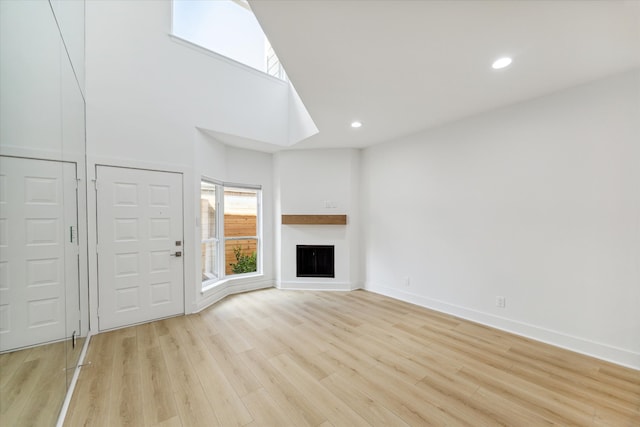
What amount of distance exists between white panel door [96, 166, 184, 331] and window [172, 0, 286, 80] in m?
2.18

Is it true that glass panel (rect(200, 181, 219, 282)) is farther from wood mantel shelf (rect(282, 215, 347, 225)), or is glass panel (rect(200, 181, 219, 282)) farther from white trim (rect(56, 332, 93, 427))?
white trim (rect(56, 332, 93, 427))

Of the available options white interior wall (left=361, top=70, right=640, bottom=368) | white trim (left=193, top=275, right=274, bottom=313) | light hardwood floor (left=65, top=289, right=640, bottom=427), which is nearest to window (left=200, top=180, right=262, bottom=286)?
white trim (left=193, top=275, right=274, bottom=313)

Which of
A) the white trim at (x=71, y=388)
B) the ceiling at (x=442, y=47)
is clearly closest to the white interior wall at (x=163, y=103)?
the white trim at (x=71, y=388)

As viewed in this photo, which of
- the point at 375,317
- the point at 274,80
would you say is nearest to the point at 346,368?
the point at 375,317

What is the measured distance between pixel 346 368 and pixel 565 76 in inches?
134

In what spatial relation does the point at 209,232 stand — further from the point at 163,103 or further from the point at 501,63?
the point at 501,63

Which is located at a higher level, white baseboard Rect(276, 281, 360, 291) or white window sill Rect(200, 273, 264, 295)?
white window sill Rect(200, 273, 264, 295)

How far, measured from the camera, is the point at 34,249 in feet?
5.16

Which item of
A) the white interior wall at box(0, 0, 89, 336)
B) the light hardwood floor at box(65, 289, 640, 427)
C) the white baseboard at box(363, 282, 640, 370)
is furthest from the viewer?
the white baseboard at box(363, 282, 640, 370)

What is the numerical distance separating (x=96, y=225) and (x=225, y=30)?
3.61 m

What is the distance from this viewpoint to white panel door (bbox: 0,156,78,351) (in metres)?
1.29

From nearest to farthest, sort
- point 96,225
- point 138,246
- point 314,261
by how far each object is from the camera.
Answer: point 96,225
point 138,246
point 314,261

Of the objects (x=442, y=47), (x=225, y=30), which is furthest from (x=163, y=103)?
(x=442, y=47)

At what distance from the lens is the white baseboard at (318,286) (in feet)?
15.3
